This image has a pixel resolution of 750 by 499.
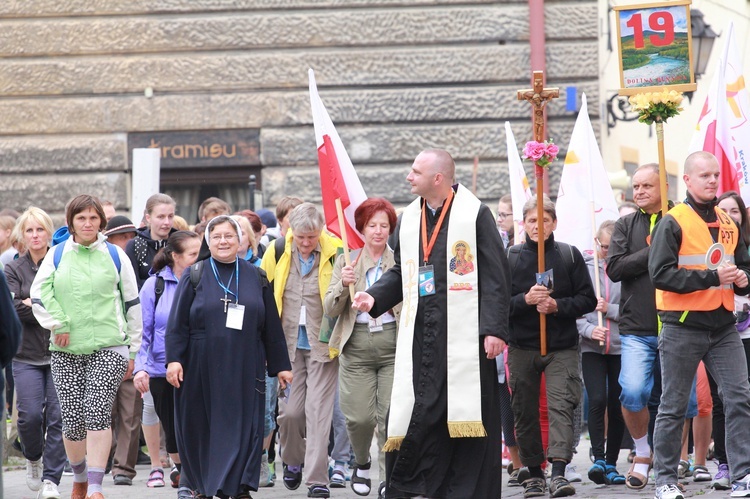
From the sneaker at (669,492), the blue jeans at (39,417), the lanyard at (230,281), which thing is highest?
the lanyard at (230,281)

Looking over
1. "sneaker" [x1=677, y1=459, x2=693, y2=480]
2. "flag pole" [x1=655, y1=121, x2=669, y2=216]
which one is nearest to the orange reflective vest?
"flag pole" [x1=655, y1=121, x2=669, y2=216]

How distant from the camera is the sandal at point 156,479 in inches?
364

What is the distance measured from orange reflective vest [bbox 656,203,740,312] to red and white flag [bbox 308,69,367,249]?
2283 millimetres

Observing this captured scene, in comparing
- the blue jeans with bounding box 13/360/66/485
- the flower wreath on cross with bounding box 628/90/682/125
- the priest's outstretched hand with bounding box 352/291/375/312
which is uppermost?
the flower wreath on cross with bounding box 628/90/682/125

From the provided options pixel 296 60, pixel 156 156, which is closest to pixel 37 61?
pixel 296 60

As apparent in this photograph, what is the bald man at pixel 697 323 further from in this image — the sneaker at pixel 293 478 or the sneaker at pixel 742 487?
the sneaker at pixel 293 478

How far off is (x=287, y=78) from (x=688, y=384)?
→ 25.7 feet

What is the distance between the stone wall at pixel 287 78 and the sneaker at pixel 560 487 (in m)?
6.36

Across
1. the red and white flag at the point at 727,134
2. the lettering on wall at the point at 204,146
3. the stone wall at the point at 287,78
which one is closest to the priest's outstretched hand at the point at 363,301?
the red and white flag at the point at 727,134

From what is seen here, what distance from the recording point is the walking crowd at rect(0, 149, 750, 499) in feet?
23.1

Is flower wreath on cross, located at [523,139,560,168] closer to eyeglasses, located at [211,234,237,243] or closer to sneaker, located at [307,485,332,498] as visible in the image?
eyeglasses, located at [211,234,237,243]

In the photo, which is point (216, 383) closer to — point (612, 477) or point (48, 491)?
point (48, 491)

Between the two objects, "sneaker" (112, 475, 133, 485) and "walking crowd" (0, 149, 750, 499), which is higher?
"walking crowd" (0, 149, 750, 499)

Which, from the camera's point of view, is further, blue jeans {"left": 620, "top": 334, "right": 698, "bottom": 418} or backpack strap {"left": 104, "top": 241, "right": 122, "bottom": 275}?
backpack strap {"left": 104, "top": 241, "right": 122, "bottom": 275}
